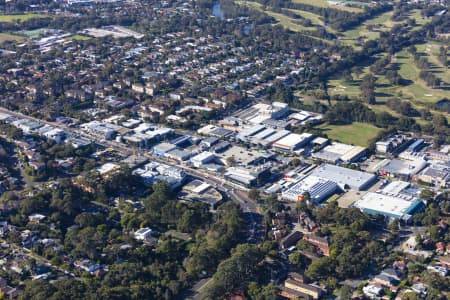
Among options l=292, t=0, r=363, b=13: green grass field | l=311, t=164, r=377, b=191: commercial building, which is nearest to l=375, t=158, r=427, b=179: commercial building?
l=311, t=164, r=377, b=191: commercial building

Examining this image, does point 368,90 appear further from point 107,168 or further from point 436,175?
point 107,168

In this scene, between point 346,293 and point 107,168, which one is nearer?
point 346,293

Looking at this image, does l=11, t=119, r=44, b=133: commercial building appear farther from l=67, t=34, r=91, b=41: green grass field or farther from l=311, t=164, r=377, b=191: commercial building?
l=67, t=34, r=91, b=41: green grass field

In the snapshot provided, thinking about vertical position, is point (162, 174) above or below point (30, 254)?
above

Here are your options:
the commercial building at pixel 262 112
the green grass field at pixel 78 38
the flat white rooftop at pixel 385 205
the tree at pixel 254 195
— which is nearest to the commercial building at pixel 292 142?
the commercial building at pixel 262 112

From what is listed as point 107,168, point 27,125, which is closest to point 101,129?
point 27,125

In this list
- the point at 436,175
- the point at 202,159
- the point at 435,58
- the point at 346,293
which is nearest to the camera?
the point at 346,293
